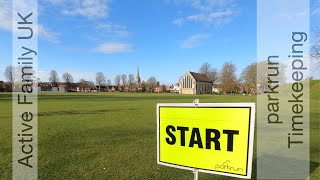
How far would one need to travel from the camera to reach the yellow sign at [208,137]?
2.20 m

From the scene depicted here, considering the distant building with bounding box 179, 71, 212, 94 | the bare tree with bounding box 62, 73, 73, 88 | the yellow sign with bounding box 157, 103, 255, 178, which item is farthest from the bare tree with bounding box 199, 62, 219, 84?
the yellow sign with bounding box 157, 103, 255, 178

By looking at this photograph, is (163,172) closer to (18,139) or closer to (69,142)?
(69,142)

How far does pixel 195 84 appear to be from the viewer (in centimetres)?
13025

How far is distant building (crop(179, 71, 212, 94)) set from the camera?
13150 centimetres

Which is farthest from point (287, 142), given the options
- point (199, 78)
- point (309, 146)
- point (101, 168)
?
point (199, 78)

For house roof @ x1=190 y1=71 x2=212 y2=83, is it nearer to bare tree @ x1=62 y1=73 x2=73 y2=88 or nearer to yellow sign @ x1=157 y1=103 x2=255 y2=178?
bare tree @ x1=62 y1=73 x2=73 y2=88

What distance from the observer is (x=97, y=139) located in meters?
9.59

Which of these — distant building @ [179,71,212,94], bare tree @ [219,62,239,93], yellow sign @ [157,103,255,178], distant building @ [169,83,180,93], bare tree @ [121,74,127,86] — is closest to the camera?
yellow sign @ [157,103,255,178]

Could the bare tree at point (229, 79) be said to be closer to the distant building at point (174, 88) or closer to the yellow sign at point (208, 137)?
the distant building at point (174, 88)

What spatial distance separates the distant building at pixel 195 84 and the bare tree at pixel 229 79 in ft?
76.0

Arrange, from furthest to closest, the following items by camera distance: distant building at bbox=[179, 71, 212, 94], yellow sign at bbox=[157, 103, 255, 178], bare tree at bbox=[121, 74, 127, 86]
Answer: bare tree at bbox=[121, 74, 127, 86]
distant building at bbox=[179, 71, 212, 94]
yellow sign at bbox=[157, 103, 255, 178]

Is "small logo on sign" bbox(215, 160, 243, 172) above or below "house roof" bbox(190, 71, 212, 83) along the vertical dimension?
below

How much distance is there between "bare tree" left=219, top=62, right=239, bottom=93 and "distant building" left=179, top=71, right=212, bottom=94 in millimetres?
23178

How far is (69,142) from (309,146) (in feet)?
27.0
